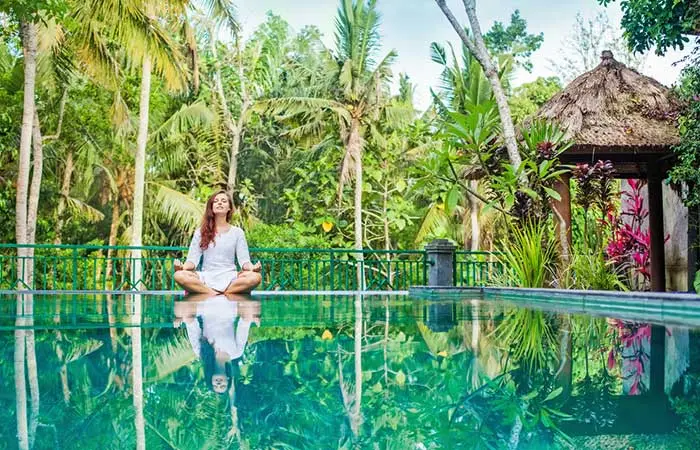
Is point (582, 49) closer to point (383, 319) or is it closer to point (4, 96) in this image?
point (4, 96)

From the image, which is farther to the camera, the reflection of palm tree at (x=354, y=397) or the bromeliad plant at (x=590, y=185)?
the bromeliad plant at (x=590, y=185)

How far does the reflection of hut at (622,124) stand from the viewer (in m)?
9.31

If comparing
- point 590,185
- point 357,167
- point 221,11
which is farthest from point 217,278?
point 357,167

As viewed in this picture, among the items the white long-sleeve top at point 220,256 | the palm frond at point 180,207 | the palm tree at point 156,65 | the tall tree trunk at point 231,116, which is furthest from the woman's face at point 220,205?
the tall tree trunk at point 231,116

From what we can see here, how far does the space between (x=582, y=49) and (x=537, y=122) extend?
48.6 ft

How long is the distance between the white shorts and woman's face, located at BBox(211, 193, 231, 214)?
0.57 metres

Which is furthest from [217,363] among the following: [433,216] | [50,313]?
[433,216]

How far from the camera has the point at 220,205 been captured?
666 centimetres

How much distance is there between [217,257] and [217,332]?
3.11 m

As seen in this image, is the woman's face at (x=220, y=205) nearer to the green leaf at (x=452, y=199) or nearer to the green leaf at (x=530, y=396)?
the green leaf at (x=452, y=199)

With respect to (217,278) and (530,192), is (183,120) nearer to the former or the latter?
(530,192)

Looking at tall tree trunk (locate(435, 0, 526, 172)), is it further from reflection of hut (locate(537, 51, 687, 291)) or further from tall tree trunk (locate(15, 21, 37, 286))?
tall tree trunk (locate(15, 21, 37, 286))

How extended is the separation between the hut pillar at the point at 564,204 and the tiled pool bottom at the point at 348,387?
507cm

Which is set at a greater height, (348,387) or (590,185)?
(590,185)
